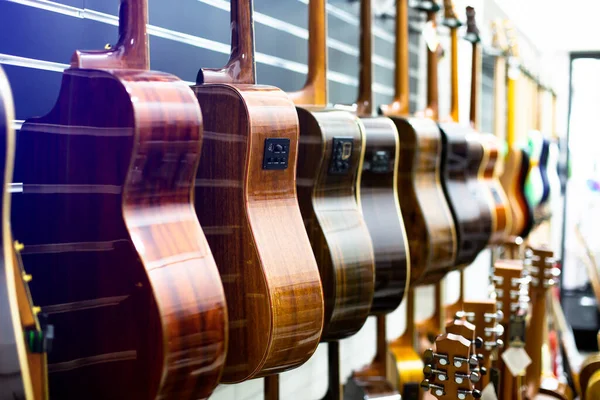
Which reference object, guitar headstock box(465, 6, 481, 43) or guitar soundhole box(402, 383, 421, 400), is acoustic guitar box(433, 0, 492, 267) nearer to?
guitar soundhole box(402, 383, 421, 400)

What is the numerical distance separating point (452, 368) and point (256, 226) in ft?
1.59

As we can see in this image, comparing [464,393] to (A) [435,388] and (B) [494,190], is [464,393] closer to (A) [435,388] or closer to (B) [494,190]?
(A) [435,388]

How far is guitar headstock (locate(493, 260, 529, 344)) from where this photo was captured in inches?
90.5

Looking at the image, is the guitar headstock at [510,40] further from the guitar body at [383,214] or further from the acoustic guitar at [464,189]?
the guitar body at [383,214]

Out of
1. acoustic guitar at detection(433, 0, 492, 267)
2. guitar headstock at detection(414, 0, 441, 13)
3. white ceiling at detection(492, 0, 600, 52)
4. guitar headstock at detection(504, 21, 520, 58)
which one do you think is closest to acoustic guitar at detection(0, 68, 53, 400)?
acoustic guitar at detection(433, 0, 492, 267)

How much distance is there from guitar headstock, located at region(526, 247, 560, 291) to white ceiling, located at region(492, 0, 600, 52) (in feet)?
8.67

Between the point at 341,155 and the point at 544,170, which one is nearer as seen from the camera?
the point at 341,155

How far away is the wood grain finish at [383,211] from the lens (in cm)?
198

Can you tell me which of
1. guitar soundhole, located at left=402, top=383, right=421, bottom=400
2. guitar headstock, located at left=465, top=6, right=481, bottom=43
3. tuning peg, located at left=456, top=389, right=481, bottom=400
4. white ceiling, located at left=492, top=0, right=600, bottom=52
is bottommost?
guitar soundhole, located at left=402, top=383, right=421, bottom=400

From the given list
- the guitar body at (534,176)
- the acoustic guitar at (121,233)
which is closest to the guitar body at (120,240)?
the acoustic guitar at (121,233)

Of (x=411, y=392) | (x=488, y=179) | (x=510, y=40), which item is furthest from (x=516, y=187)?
(x=411, y=392)

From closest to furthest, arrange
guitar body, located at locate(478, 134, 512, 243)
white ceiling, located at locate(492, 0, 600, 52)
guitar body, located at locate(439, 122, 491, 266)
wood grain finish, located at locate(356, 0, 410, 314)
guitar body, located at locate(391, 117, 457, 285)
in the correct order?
1. wood grain finish, located at locate(356, 0, 410, 314)
2. guitar body, located at locate(391, 117, 457, 285)
3. guitar body, located at locate(439, 122, 491, 266)
4. guitar body, located at locate(478, 134, 512, 243)
5. white ceiling, located at locate(492, 0, 600, 52)

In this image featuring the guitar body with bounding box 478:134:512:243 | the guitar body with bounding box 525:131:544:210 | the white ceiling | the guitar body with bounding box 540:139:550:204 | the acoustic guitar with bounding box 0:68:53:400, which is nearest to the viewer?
the acoustic guitar with bounding box 0:68:53:400

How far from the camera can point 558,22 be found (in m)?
5.77
